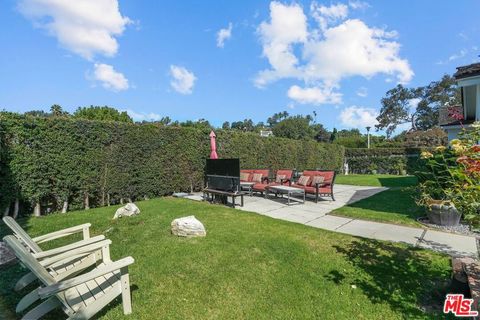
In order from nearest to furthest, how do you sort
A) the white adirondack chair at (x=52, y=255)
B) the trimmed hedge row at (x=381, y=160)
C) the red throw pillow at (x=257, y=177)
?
the white adirondack chair at (x=52, y=255), the red throw pillow at (x=257, y=177), the trimmed hedge row at (x=381, y=160)

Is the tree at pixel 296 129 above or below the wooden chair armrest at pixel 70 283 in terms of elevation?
above

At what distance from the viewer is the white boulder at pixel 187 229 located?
16.9 feet

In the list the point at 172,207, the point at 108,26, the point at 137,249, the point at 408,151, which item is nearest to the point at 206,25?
the point at 108,26

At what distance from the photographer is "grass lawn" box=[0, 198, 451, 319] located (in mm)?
3074

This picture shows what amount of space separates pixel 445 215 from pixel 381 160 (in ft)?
73.9

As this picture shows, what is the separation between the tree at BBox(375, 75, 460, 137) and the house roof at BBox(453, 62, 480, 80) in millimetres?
40666

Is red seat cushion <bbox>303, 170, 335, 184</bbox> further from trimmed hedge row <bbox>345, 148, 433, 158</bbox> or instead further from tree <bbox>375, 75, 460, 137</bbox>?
tree <bbox>375, 75, 460, 137</bbox>

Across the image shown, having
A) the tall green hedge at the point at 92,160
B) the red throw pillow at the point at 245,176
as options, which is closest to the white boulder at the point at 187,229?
the tall green hedge at the point at 92,160

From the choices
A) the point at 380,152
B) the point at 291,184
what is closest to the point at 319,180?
the point at 291,184

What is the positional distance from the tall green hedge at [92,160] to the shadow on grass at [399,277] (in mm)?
7387

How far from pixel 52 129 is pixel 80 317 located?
275 inches

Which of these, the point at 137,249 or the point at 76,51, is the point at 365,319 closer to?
the point at 137,249

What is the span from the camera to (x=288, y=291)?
345cm

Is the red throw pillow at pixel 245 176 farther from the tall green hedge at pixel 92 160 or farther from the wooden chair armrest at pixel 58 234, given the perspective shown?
the wooden chair armrest at pixel 58 234
